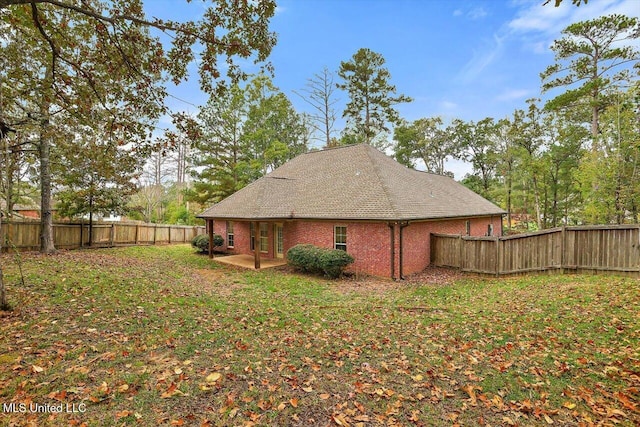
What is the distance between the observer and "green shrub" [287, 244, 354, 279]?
487 inches

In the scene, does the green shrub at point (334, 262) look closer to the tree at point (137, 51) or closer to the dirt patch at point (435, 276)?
the dirt patch at point (435, 276)

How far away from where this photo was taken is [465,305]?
8438 mm

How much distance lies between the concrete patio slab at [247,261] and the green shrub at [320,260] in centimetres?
200

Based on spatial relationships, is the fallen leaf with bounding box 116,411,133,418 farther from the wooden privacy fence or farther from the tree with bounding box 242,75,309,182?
the tree with bounding box 242,75,309,182

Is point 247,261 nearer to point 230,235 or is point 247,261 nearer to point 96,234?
point 230,235

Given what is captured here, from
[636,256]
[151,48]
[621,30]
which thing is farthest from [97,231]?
[621,30]

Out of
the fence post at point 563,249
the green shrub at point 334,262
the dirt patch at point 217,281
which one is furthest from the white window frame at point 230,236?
the fence post at point 563,249

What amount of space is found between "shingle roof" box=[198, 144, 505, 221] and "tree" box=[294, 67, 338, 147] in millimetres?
10134

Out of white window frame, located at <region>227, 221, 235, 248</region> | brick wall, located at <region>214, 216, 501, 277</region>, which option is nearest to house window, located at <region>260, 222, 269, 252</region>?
brick wall, located at <region>214, 216, 501, 277</region>

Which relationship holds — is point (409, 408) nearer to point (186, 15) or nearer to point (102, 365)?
point (102, 365)

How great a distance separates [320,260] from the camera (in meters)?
12.6

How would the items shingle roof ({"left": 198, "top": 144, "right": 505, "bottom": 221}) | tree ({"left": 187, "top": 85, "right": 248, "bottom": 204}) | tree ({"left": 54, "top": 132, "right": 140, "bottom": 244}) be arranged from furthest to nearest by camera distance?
1. tree ({"left": 187, "top": 85, "right": 248, "bottom": 204})
2. tree ({"left": 54, "top": 132, "right": 140, "bottom": 244})
3. shingle roof ({"left": 198, "top": 144, "right": 505, "bottom": 221})

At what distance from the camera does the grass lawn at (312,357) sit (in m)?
3.54

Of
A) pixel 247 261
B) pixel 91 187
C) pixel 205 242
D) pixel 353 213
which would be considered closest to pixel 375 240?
pixel 353 213
